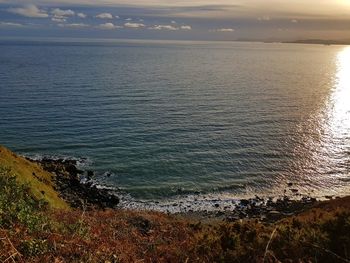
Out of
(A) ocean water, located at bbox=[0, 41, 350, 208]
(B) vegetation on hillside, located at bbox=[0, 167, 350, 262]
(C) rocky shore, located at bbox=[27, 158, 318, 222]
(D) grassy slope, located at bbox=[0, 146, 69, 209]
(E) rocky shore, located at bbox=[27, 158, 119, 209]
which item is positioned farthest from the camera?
(A) ocean water, located at bbox=[0, 41, 350, 208]

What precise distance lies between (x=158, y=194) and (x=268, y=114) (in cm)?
4540

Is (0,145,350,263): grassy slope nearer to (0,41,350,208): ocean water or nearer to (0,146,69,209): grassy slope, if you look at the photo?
(0,146,69,209): grassy slope

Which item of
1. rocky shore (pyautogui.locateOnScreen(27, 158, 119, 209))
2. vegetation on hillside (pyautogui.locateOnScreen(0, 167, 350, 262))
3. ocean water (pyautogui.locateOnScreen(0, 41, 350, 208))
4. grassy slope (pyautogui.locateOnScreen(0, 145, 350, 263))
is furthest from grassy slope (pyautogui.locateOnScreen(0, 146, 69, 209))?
grassy slope (pyautogui.locateOnScreen(0, 145, 350, 263))

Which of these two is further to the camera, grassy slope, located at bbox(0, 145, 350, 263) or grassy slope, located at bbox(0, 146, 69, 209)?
grassy slope, located at bbox(0, 146, 69, 209)

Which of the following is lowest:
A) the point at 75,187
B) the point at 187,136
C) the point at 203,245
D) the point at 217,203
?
the point at 217,203

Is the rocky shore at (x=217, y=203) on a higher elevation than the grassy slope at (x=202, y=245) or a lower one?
lower

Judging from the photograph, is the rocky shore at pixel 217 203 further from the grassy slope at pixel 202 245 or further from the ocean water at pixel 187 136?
the grassy slope at pixel 202 245

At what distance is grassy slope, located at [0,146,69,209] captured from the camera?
141ft

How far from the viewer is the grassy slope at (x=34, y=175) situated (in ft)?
141

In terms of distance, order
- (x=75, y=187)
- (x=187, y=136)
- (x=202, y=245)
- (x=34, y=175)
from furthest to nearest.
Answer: (x=187, y=136) → (x=75, y=187) → (x=34, y=175) → (x=202, y=245)

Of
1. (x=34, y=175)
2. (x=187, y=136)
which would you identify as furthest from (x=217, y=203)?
(x=187, y=136)

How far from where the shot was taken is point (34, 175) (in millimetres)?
48219

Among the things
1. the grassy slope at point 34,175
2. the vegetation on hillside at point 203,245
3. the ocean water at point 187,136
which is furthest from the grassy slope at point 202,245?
the ocean water at point 187,136

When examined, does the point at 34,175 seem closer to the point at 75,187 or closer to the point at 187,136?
the point at 75,187
